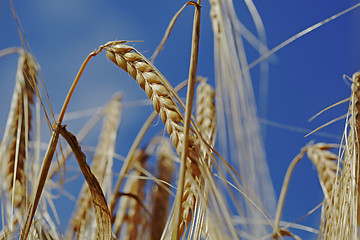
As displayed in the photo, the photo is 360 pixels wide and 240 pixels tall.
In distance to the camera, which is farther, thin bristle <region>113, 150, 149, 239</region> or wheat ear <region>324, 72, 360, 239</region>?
thin bristle <region>113, 150, 149, 239</region>

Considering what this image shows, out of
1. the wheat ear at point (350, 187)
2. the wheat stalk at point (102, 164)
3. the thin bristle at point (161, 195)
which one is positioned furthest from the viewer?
the thin bristle at point (161, 195)

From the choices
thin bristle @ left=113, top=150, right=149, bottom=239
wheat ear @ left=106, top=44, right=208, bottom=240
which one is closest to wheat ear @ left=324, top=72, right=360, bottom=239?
wheat ear @ left=106, top=44, right=208, bottom=240

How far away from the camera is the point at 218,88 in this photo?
1.57 feet

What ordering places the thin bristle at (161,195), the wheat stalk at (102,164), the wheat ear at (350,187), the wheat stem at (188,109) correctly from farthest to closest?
the thin bristle at (161,195) → the wheat stalk at (102,164) → the wheat ear at (350,187) → the wheat stem at (188,109)

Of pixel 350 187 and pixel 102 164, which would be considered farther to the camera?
pixel 102 164

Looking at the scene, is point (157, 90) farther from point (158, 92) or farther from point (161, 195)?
point (161, 195)

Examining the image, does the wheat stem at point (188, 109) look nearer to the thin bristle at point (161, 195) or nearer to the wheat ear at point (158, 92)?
the wheat ear at point (158, 92)

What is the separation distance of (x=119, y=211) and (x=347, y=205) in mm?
828

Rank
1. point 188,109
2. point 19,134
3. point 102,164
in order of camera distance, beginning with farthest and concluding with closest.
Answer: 1. point 102,164
2. point 19,134
3. point 188,109

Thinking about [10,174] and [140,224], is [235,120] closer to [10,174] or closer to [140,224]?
[10,174]

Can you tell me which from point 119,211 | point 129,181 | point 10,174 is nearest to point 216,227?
point 10,174

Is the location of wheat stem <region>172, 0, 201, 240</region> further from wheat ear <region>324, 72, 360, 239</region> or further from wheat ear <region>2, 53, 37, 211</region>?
wheat ear <region>2, 53, 37, 211</region>

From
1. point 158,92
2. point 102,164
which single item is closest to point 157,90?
point 158,92

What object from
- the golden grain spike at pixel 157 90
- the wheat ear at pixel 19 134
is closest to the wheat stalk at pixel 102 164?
the wheat ear at pixel 19 134
